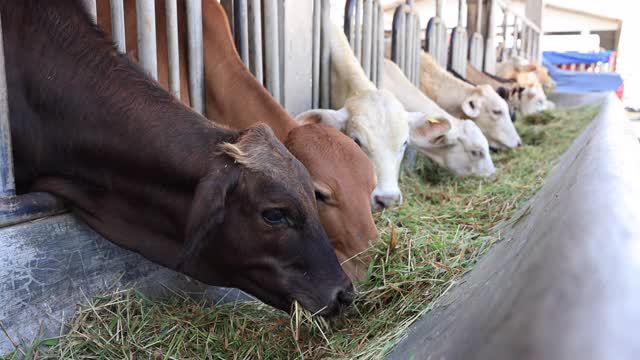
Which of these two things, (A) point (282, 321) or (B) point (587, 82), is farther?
(B) point (587, 82)

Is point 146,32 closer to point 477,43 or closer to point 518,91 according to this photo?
point 518,91

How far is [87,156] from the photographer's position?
2537 millimetres

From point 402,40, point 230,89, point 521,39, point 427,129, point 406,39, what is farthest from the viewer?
point 521,39

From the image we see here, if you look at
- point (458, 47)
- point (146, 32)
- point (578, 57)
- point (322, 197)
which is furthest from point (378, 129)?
point (578, 57)

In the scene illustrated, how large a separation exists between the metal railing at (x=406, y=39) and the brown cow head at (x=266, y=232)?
16.2ft

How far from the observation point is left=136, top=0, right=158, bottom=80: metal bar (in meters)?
3.20

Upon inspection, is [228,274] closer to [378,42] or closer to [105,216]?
[105,216]

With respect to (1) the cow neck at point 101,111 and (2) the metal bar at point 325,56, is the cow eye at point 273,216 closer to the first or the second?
(1) the cow neck at point 101,111

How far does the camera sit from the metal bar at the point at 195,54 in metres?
3.56

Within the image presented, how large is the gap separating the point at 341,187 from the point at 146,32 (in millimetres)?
1257

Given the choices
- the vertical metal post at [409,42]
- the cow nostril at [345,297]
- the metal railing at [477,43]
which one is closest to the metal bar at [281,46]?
the cow nostril at [345,297]

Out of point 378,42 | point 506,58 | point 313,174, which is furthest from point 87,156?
point 506,58

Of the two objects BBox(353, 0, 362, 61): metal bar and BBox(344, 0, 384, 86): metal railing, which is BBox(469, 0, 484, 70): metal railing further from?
BBox(353, 0, 362, 61): metal bar

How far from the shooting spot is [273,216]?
231 centimetres
